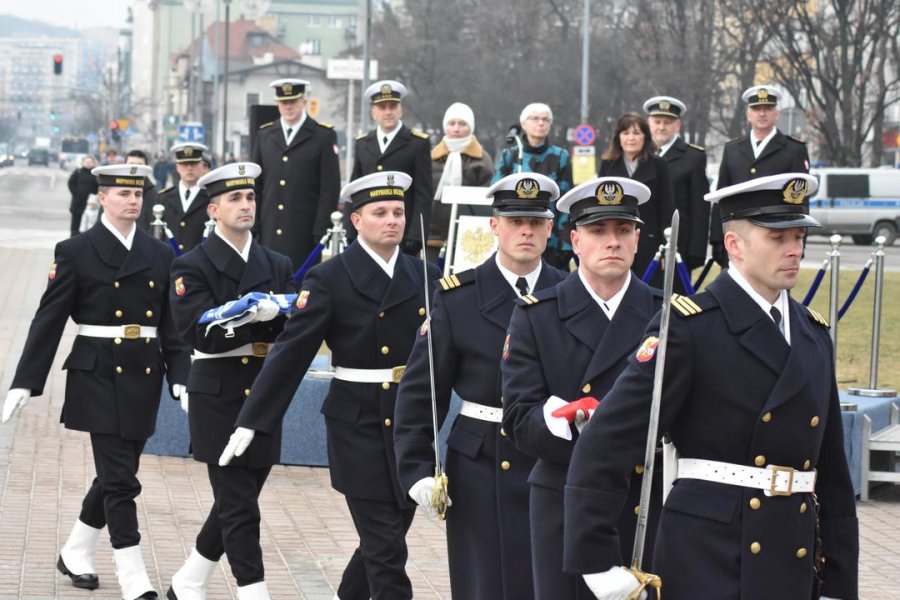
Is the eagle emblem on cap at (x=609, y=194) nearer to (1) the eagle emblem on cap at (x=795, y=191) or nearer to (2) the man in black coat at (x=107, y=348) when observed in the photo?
(1) the eagle emblem on cap at (x=795, y=191)

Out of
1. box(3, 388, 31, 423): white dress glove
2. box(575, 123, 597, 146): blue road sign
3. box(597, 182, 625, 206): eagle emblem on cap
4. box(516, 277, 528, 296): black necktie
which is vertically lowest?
box(3, 388, 31, 423): white dress glove

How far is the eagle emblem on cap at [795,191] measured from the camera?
14.6 feet

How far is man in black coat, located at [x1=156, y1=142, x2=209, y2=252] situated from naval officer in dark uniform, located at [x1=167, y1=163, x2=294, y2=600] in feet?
17.4

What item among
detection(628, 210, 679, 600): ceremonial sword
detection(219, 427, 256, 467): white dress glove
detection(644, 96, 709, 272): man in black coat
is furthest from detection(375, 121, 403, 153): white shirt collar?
detection(628, 210, 679, 600): ceremonial sword

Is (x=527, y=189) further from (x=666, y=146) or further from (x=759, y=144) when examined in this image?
(x=759, y=144)

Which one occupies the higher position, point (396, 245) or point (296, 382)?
point (396, 245)

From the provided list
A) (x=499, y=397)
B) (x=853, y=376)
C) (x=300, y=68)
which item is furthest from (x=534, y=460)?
(x=300, y=68)

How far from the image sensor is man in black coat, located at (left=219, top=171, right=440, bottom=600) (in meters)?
6.73

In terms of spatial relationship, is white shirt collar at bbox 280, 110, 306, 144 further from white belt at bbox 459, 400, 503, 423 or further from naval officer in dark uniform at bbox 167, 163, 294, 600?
white belt at bbox 459, 400, 503, 423

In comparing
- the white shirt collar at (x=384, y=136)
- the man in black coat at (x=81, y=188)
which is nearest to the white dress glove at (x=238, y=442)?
the white shirt collar at (x=384, y=136)

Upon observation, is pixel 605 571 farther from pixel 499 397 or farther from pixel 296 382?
pixel 296 382

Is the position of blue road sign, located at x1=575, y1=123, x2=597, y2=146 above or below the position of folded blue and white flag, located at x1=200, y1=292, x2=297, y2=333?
above

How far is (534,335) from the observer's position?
209 inches

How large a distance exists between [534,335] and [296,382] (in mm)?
1858
